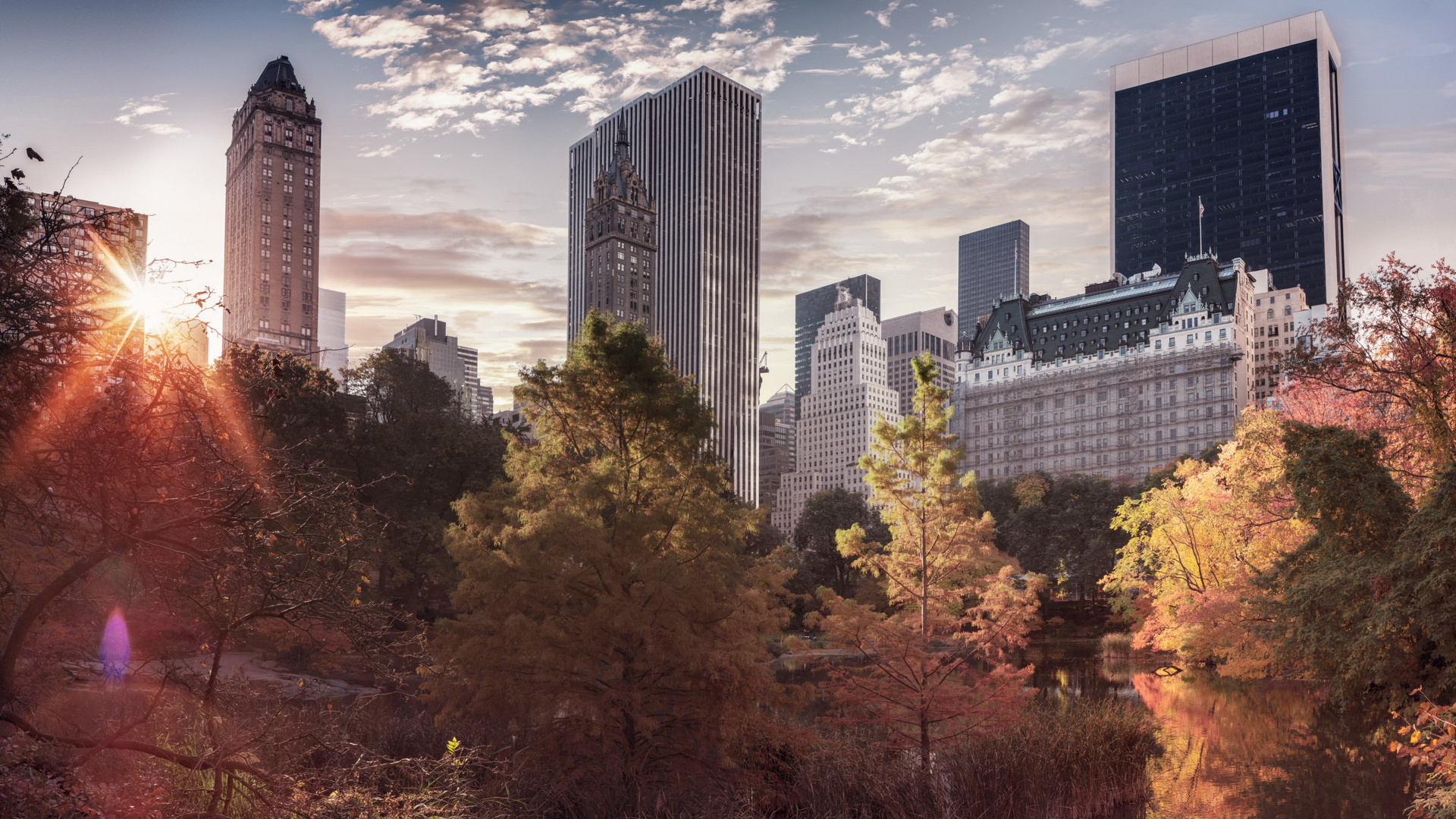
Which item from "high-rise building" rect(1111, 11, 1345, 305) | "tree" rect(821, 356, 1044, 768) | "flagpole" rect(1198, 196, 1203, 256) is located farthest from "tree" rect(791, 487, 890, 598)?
"flagpole" rect(1198, 196, 1203, 256)

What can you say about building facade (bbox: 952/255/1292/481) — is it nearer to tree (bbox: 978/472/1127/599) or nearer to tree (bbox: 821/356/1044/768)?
tree (bbox: 978/472/1127/599)

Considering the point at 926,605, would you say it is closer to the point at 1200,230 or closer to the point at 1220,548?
the point at 1220,548

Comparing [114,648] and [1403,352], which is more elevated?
[1403,352]

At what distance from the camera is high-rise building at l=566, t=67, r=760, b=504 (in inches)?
7067

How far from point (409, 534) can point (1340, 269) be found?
19624cm

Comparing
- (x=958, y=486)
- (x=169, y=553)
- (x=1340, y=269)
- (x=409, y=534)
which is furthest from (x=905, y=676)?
(x=1340, y=269)

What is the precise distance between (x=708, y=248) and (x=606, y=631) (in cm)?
16455

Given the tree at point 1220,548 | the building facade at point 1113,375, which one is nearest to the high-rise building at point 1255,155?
the building facade at point 1113,375

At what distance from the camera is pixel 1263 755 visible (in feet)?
74.9

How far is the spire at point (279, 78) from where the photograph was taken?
14925 centimetres

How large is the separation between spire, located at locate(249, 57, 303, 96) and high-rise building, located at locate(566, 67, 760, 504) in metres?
55.6

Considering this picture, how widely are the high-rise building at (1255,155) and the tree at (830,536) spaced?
12937 cm

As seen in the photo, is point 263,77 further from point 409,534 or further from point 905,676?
point 905,676

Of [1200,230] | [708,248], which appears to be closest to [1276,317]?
[1200,230]
